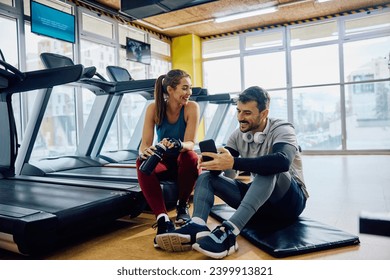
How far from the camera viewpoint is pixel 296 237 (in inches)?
64.4

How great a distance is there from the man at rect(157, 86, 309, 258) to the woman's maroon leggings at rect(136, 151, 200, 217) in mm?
272

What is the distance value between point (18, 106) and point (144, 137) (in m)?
3.54

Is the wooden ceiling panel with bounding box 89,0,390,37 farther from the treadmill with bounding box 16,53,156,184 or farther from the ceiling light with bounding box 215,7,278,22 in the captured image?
the treadmill with bounding box 16,53,156,184

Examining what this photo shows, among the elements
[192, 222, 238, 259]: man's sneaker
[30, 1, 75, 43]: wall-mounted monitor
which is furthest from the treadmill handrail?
[30, 1, 75, 43]: wall-mounted monitor

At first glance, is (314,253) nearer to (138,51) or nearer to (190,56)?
(138,51)

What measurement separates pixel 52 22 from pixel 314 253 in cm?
531

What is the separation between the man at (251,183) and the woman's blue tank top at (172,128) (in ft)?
1.49

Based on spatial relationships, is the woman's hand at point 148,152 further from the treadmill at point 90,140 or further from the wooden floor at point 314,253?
the treadmill at point 90,140

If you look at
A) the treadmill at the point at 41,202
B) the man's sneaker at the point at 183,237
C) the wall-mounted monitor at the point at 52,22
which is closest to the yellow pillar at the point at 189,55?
the wall-mounted monitor at the point at 52,22

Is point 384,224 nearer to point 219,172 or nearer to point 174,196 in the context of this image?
point 219,172

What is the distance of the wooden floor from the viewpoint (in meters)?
1.54

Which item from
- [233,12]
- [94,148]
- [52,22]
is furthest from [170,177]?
[233,12]
